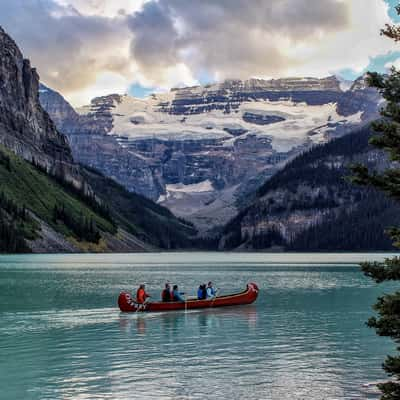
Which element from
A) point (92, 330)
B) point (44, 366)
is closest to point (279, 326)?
point (92, 330)

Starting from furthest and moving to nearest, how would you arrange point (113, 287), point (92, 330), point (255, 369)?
1. point (113, 287)
2. point (92, 330)
3. point (255, 369)

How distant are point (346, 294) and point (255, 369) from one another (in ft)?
218

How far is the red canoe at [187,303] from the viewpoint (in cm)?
8238

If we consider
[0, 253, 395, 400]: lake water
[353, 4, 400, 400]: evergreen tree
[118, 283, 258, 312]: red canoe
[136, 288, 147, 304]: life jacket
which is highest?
[353, 4, 400, 400]: evergreen tree

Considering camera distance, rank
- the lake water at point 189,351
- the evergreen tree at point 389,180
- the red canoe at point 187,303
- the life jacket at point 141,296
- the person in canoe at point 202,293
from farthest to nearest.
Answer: the person in canoe at point 202,293
the life jacket at point 141,296
the red canoe at point 187,303
the lake water at point 189,351
the evergreen tree at point 389,180

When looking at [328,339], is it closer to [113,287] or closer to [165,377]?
[165,377]

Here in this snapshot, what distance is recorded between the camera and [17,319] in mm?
76250

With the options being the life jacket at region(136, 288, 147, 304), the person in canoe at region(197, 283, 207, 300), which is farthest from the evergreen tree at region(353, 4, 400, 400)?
the person in canoe at region(197, 283, 207, 300)

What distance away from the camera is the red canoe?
82.4 metres

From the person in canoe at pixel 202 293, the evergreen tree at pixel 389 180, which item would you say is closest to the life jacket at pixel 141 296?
the person in canoe at pixel 202 293

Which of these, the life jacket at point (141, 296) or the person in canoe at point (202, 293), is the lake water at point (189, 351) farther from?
the person in canoe at point (202, 293)

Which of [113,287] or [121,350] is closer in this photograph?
[121,350]

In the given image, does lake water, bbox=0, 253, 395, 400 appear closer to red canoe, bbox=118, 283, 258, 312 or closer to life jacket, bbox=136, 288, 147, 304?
red canoe, bbox=118, 283, 258, 312

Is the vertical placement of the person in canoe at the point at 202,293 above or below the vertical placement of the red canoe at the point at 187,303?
above
